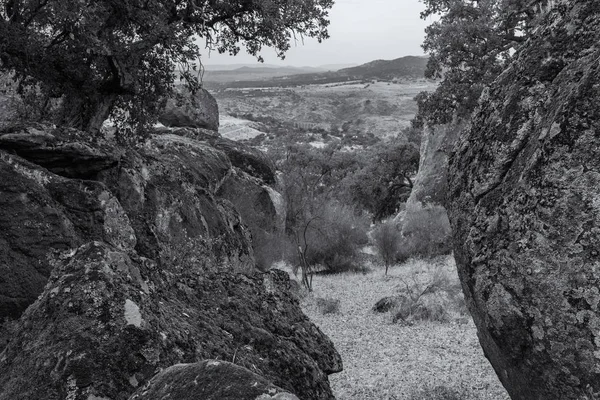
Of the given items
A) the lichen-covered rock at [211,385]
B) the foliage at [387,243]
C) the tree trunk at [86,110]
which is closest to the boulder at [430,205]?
the foliage at [387,243]

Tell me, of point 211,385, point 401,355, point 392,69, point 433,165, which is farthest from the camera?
point 392,69

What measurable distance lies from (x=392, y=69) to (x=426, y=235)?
110 meters

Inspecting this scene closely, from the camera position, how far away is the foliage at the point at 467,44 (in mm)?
18000

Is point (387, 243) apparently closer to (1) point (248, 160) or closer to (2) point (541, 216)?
(1) point (248, 160)

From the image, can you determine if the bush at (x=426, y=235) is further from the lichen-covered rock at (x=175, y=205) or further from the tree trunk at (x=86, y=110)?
the tree trunk at (x=86, y=110)

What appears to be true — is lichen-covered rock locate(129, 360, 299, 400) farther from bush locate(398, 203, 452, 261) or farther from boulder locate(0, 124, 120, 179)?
bush locate(398, 203, 452, 261)

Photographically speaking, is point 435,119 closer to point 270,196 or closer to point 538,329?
point 270,196

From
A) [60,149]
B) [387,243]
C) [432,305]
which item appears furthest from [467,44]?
Result: [60,149]

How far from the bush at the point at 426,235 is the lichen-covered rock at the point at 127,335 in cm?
1787

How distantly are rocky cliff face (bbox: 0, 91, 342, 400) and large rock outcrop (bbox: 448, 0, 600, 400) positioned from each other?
1.62m

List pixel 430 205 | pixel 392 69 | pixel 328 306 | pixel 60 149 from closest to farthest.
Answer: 1. pixel 60 149
2. pixel 328 306
3. pixel 430 205
4. pixel 392 69

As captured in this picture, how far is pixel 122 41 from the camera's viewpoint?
11.1 m

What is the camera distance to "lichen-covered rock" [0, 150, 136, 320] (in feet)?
18.5

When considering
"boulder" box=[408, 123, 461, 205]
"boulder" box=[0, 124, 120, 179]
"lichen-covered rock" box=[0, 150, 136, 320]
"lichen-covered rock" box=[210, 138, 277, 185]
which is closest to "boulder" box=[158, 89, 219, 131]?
"lichen-covered rock" box=[210, 138, 277, 185]
